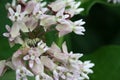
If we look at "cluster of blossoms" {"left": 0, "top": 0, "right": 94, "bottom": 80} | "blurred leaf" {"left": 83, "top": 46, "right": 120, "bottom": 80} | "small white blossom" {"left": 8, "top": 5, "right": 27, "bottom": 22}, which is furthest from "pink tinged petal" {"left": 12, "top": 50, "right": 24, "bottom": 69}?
"blurred leaf" {"left": 83, "top": 46, "right": 120, "bottom": 80}

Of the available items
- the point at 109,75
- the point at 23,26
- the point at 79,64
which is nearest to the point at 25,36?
the point at 23,26

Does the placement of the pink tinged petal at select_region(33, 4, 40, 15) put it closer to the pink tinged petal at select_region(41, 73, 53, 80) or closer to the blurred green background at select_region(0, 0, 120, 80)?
the pink tinged petal at select_region(41, 73, 53, 80)

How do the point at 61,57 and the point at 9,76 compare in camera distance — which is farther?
the point at 9,76

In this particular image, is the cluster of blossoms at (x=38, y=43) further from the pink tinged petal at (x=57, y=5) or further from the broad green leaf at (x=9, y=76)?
the broad green leaf at (x=9, y=76)

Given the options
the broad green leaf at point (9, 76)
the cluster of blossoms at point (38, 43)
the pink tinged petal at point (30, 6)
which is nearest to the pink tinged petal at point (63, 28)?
the cluster of blossoms at point (38, 43)

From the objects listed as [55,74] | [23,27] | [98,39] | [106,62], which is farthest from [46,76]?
[98,39]

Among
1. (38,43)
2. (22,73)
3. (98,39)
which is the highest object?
(98,39)

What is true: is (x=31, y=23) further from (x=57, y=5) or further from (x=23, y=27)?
(x=57, y=5)
